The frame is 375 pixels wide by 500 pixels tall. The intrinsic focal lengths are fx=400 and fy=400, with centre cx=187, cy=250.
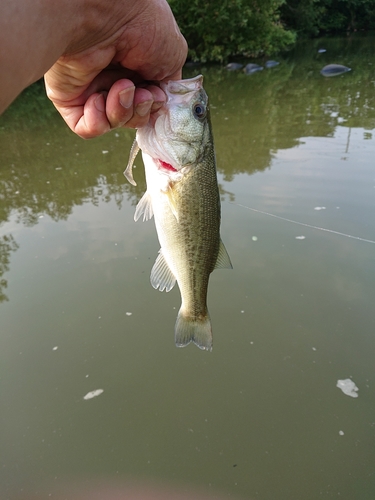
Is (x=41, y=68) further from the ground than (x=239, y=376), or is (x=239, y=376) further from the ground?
(x=41, y=68)

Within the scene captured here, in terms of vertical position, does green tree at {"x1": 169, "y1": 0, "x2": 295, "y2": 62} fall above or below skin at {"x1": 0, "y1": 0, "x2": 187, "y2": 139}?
above

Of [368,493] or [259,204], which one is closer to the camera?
[368,493]

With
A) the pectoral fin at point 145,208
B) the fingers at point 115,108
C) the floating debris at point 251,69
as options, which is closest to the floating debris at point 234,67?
the floating debris at point 251,69

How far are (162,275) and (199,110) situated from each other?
0.87 metres

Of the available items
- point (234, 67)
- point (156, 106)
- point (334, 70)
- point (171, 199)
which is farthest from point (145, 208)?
point (234, 67)

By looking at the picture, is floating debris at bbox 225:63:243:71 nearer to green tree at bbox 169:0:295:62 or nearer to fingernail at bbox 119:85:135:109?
green tree at bbox 169:0:295:62

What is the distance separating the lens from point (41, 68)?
1054 millimetres

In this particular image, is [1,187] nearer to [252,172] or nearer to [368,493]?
[252,172]

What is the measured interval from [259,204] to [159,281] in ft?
11.3

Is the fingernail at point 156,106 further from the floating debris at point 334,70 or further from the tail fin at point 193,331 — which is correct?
the floating debris at point 334,70

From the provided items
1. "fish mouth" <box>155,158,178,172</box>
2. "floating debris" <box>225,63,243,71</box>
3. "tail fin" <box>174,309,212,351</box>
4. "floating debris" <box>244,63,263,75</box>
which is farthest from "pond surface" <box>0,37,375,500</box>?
"floating debris" <box>225,63,243,71</box>

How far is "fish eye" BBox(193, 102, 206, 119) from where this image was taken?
1.75 m

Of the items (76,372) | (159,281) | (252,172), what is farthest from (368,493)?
(252,172)

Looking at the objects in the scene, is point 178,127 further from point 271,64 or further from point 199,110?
point 271,64
